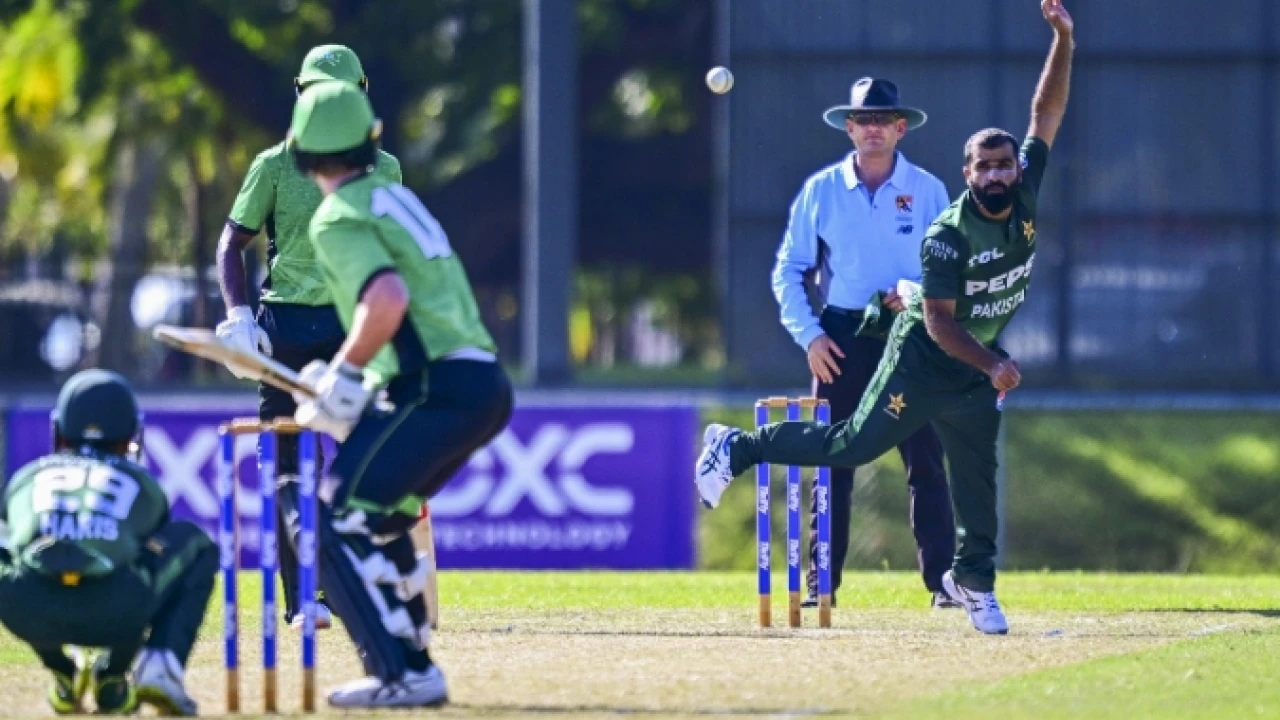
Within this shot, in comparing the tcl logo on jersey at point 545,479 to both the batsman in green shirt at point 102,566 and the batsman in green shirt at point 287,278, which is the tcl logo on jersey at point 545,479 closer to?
the batsman in green shirt at point 287,278

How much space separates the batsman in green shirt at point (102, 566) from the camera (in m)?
7.42

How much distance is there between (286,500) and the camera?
8727 mm

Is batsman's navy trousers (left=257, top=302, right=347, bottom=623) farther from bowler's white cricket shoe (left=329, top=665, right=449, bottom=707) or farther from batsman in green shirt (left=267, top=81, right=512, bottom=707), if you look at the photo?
bowler's white cricket shoe (left=329, top=665, right=449, bottom=707)

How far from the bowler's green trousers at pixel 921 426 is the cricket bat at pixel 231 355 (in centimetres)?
259

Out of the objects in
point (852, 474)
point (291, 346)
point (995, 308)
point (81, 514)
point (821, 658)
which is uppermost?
point (995, 308)

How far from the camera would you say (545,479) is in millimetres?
17312

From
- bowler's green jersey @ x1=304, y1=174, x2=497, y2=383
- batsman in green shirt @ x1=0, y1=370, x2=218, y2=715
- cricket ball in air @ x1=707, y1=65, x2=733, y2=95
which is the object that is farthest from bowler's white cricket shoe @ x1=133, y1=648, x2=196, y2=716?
cricket ball in air @ x1=707, y1=65, x2=733, y2=95

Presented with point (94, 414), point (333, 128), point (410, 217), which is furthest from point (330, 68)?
point (94, 414)

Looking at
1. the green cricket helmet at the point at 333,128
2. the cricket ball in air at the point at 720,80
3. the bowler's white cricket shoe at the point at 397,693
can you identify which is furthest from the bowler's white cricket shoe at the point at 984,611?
the cricket ball in air at the point at 720,80

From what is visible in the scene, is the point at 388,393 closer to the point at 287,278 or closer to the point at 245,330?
the point at 245,330

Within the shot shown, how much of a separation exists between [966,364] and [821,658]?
132 centimetres

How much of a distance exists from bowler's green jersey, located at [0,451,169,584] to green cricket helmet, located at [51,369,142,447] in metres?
0.06

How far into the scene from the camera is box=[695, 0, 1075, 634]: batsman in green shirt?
922cm

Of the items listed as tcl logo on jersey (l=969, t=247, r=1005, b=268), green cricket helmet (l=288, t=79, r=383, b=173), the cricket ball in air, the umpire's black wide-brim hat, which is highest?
the cricket ball in air
